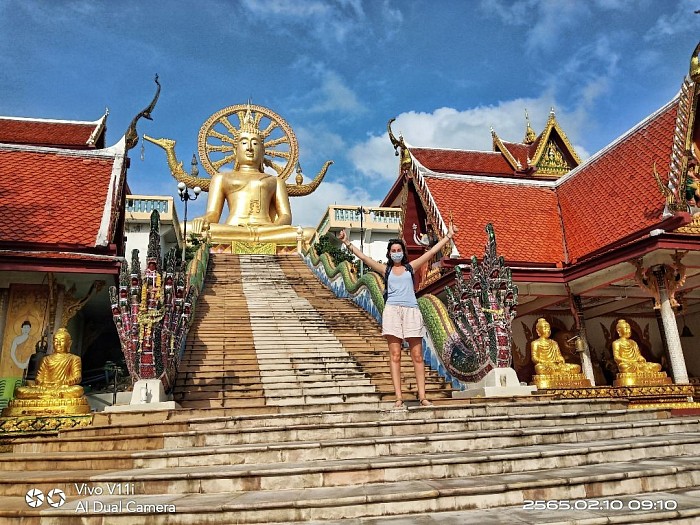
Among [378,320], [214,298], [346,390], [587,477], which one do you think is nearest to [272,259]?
[214,298]

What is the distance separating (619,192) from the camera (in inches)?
489

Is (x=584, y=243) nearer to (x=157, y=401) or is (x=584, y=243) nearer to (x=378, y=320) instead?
(x=378, y=320)

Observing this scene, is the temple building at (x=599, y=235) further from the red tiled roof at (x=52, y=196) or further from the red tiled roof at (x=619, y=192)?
the red tiled roof at (x=52, y=196)

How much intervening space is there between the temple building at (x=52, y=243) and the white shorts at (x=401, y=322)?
18.9 feet

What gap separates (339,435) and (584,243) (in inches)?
381

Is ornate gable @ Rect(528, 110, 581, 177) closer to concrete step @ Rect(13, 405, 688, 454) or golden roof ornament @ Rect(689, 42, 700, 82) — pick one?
golden roof ornament @ Rect(689, 42, 700, 82)

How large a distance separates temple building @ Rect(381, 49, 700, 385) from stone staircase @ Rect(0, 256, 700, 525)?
5.15 metres

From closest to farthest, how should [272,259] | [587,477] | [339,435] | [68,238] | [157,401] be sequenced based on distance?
[587,477] → [339,435] → [157,401] → [68,238] → [272,259]

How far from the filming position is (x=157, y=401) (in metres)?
5.95

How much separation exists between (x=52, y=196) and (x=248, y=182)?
1134 centimetres

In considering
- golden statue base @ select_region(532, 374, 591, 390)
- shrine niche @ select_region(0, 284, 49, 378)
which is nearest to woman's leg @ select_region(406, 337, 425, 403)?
golden statue base @ select_region(532, 374, 591, 390)

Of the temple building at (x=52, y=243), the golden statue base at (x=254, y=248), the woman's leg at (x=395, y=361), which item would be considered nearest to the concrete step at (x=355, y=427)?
the woman's leg at (x=395, y=361)

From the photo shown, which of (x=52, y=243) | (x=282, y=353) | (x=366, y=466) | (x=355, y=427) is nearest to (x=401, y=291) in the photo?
(x=355, y=427)

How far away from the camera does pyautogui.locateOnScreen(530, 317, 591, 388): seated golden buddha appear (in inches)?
355
